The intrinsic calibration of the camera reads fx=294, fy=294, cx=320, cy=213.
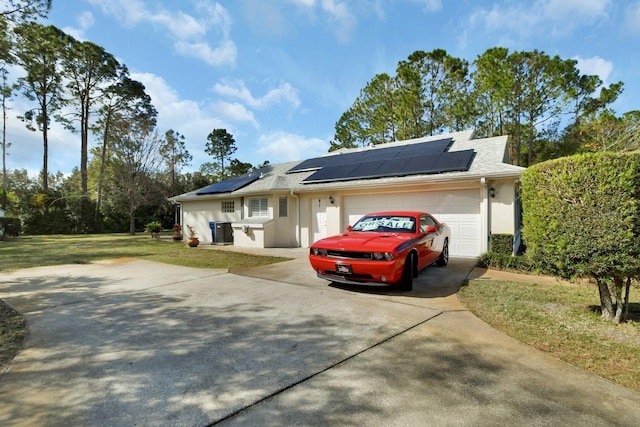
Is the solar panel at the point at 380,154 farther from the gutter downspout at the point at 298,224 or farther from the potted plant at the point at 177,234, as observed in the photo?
the potted plant at the point at 177,234

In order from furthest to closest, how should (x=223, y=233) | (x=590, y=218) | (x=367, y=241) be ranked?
(x=223, y=233) < (x=367, y=241) < (x=590, y=218)

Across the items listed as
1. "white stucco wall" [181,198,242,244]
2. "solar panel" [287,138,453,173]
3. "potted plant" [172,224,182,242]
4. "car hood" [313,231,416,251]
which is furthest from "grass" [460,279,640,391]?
"potted plant" [172,224,182,242]

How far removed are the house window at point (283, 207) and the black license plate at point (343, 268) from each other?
7.87m

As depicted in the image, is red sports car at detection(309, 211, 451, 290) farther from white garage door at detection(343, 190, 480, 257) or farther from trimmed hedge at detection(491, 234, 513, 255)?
white garage door at detection(343, 190, 480, 257)

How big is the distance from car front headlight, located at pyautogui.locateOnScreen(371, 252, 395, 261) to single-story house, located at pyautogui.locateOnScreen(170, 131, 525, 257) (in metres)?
5.37

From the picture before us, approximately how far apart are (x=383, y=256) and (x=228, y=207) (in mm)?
11802

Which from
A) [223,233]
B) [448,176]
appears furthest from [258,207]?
[448,176]

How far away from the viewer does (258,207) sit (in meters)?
13.5

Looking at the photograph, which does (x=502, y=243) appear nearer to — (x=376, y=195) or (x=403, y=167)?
(x=403, y=167)

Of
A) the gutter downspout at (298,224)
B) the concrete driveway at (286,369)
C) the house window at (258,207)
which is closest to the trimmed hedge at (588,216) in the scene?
the concrete driveway at (286,369)

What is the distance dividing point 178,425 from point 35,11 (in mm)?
9805

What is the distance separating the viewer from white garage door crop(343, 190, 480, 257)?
9.17m

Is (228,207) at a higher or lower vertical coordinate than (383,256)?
higher

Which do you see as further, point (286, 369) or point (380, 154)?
point (380, 154)
